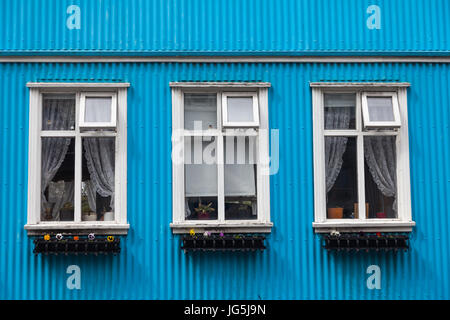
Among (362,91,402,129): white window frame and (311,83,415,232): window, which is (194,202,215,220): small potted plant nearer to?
(311,83,415,232): window

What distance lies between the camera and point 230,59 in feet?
25.1

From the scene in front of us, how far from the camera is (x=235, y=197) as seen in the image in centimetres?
757

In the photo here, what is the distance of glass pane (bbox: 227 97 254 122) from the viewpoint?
24.6ft

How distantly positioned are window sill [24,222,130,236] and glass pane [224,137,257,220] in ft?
4.81

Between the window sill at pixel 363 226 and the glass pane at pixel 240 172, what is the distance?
3.18 feet

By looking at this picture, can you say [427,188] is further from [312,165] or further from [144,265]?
[144,265]

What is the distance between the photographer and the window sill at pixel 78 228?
23.9 ft

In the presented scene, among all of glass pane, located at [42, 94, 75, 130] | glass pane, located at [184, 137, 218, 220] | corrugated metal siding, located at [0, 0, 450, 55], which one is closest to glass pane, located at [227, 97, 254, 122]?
glass pane, located at [184, 137, 218, 220]

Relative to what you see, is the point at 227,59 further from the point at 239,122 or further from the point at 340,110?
the point at 340,110

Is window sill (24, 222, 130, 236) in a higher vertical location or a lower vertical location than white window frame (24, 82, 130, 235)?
lower

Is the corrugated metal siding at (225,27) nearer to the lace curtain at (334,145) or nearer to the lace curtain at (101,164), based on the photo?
the lace curtain at (334,145)

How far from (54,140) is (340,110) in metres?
3.99

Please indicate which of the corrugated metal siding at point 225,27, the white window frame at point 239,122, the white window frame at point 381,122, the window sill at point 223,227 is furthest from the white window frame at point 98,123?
the white window frame at point 381,122

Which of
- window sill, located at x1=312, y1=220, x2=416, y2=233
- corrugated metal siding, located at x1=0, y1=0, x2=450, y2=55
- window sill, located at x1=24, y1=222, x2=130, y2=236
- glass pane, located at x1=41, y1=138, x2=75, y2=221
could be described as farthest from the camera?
corrugated metal siding, located at x1=0, y1=0, x2=450, y2=55
